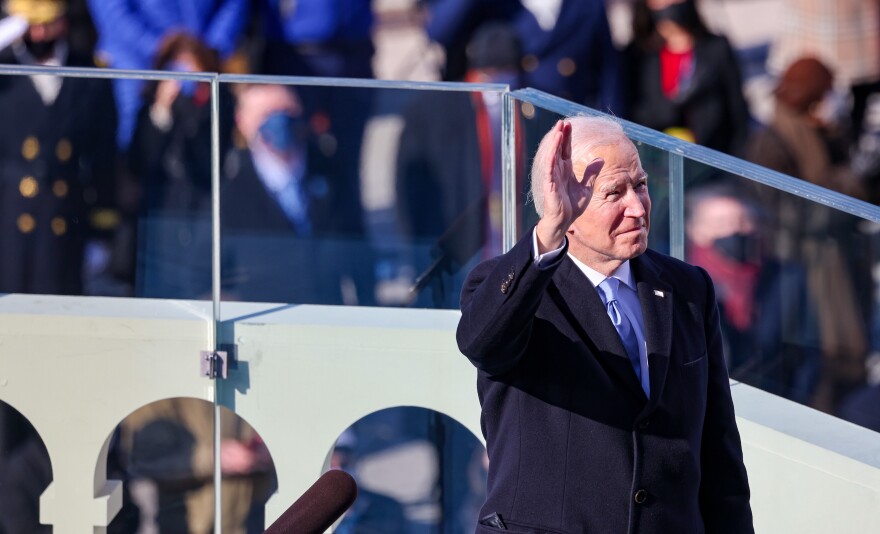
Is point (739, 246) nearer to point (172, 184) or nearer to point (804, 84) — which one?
point (172, 184)

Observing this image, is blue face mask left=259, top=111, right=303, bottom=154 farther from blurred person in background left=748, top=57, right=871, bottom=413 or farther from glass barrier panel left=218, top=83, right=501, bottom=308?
blurred person in background left=748, top=57, right=871, bottom=413

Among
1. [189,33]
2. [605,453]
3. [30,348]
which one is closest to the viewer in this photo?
[605,453]

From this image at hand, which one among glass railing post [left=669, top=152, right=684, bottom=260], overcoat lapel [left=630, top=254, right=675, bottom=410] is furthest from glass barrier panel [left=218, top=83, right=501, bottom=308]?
overcoat lapel [left=630, top=254, right=675, bottom=410]

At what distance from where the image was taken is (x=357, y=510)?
4.37m

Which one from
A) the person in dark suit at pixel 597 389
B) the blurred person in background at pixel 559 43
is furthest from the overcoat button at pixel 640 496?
the blurred person in background at pixel 559 43

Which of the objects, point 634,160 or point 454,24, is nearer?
point 634,160

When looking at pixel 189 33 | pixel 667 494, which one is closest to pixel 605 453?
pixel 667 494

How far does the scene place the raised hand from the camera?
7.64 feet

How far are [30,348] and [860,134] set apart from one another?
163 inches

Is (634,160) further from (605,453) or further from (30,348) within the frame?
(30,348)

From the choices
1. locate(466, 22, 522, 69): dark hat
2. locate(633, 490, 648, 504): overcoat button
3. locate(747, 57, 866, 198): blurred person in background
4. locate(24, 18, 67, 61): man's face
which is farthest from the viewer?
locate(24, 18, 67, 61): man's face

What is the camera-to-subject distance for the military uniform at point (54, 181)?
13.7 feet

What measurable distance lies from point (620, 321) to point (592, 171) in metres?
0.31

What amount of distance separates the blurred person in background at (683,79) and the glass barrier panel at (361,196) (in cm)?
228
